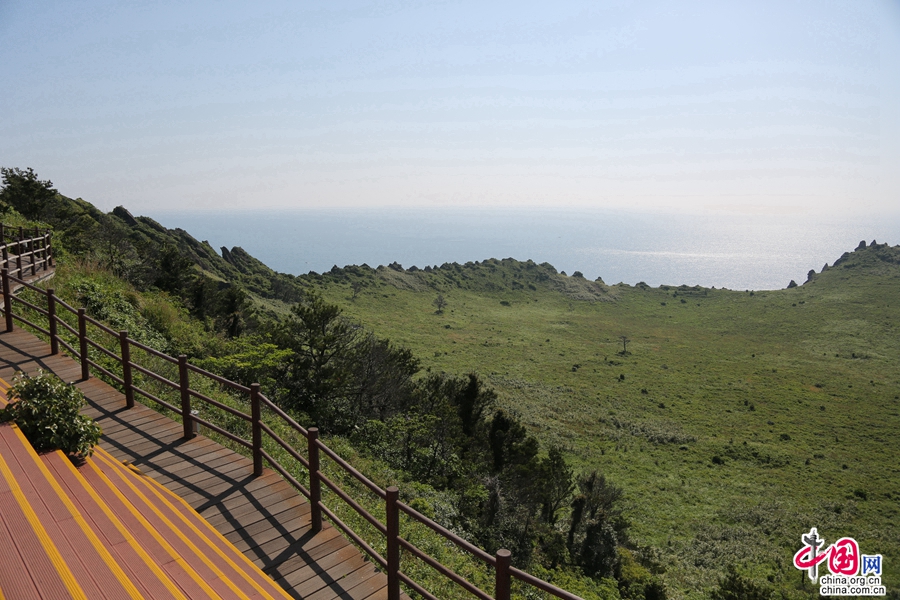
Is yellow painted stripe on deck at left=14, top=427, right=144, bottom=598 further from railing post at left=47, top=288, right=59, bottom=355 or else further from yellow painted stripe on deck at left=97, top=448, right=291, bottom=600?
railing post at left=47, top=288, right=59, bottom=355

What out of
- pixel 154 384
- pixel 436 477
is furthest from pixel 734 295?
pixel 154 384

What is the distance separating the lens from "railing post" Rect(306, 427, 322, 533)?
4789 millimetres

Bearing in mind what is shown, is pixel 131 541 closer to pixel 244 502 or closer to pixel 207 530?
pixel 207 530

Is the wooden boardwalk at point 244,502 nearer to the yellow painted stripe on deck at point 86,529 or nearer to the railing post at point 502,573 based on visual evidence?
the yellow painted stripe on deck at point 86,529

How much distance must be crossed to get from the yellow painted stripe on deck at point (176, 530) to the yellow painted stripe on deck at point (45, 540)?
39.6 inches

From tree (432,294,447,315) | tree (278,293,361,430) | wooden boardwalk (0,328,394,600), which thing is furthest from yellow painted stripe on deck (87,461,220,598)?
tree (432,294,447,315)

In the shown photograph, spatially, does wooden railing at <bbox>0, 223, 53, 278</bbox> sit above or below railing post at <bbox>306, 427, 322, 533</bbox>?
above

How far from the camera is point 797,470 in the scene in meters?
42.2

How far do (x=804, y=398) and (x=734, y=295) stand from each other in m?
65.8

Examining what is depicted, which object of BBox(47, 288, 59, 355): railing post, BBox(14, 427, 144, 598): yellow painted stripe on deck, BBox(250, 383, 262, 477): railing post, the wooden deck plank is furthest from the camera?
BBox(47, 288, 59, 355): railing post

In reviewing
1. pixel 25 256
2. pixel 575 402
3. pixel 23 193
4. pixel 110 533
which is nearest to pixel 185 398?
pixel 110 533

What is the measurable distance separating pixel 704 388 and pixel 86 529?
69.7m

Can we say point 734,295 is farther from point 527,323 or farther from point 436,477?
point 436,477

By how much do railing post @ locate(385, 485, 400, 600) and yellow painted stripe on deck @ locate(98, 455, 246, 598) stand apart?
115 cm
